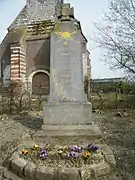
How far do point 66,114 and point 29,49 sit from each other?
1452 centimetres

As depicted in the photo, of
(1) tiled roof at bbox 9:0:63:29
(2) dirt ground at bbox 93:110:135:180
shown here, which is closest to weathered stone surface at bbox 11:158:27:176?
(2) dirt ground at bbox 93:110:135:180

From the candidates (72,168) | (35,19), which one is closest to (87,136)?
(72,168)

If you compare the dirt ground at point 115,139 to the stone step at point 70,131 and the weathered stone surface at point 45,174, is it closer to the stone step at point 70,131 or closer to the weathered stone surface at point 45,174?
the stone step at point 70,131

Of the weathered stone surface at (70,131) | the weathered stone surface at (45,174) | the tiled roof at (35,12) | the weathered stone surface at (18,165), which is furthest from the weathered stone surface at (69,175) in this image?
the tiled roof at (35,12)

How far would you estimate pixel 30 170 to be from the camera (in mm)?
3268

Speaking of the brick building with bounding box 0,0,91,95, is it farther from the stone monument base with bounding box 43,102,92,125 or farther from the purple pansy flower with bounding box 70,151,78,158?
the purple pansy flower with bounding box 70,151,78,158

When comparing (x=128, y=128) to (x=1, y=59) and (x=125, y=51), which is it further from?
(x=1, y=59)

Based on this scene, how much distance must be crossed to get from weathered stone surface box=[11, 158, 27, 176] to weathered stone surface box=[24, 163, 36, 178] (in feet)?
0.29

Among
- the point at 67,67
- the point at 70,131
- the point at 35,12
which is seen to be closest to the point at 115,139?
the point at 70,131

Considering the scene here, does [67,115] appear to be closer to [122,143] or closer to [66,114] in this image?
[66,114]

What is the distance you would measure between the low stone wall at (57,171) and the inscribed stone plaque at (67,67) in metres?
2.52

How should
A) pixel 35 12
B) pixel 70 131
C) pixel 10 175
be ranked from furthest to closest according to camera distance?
pixel 35 12, pixel 70 131, pixel 10 175

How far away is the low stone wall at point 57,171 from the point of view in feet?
10.2

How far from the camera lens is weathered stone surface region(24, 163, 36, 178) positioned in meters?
3.24
